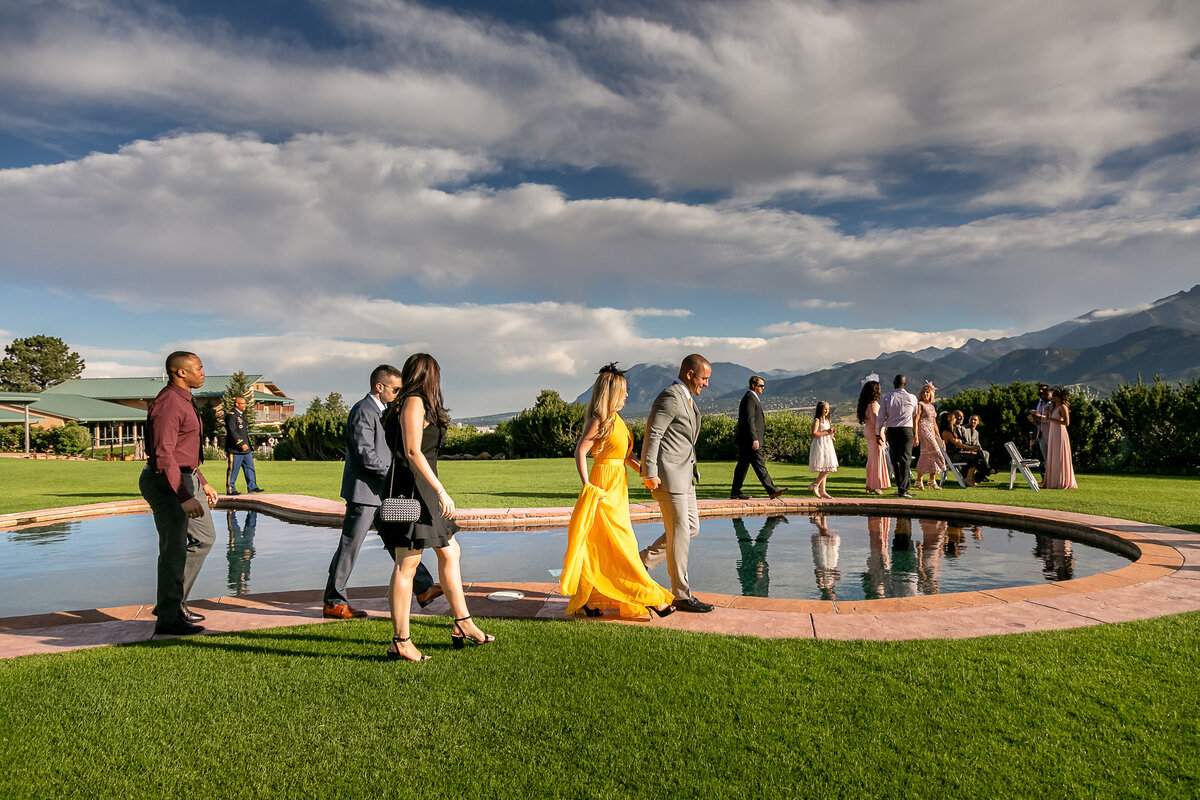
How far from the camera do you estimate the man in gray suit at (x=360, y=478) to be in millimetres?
5035

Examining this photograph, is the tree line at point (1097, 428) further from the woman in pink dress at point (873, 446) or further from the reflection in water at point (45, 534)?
the reflection in water at point (45, 534)

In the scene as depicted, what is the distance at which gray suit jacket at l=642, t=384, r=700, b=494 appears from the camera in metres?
5.05

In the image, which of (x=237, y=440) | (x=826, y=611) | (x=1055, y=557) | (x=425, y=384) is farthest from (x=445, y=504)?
(x=237, y=440)

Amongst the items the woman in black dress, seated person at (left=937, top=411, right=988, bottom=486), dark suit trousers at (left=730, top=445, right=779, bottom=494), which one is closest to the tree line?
seated person at (left=937, top=411, right=988, bottom=486)

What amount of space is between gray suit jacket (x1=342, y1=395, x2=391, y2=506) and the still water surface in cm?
217

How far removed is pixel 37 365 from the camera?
74.7 metres

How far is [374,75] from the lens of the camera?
42.5ft

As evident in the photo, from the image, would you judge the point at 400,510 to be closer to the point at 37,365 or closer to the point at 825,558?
the point at 825,558

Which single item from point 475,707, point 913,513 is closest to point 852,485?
point 913,513

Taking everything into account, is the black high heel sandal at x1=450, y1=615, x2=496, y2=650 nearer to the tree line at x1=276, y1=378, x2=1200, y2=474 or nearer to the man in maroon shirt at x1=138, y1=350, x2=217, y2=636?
the man in maroon shirt at x1=138, y1=350, x2=217, y2=636

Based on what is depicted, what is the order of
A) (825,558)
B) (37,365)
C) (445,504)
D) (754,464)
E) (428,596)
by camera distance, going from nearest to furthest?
(445,504)
(428,596)
(825,558)
(754,464)
(37,365)

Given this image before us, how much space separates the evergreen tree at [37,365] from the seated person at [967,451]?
8687 cm

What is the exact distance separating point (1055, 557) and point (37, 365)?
314ft

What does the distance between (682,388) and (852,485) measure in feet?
35.2
